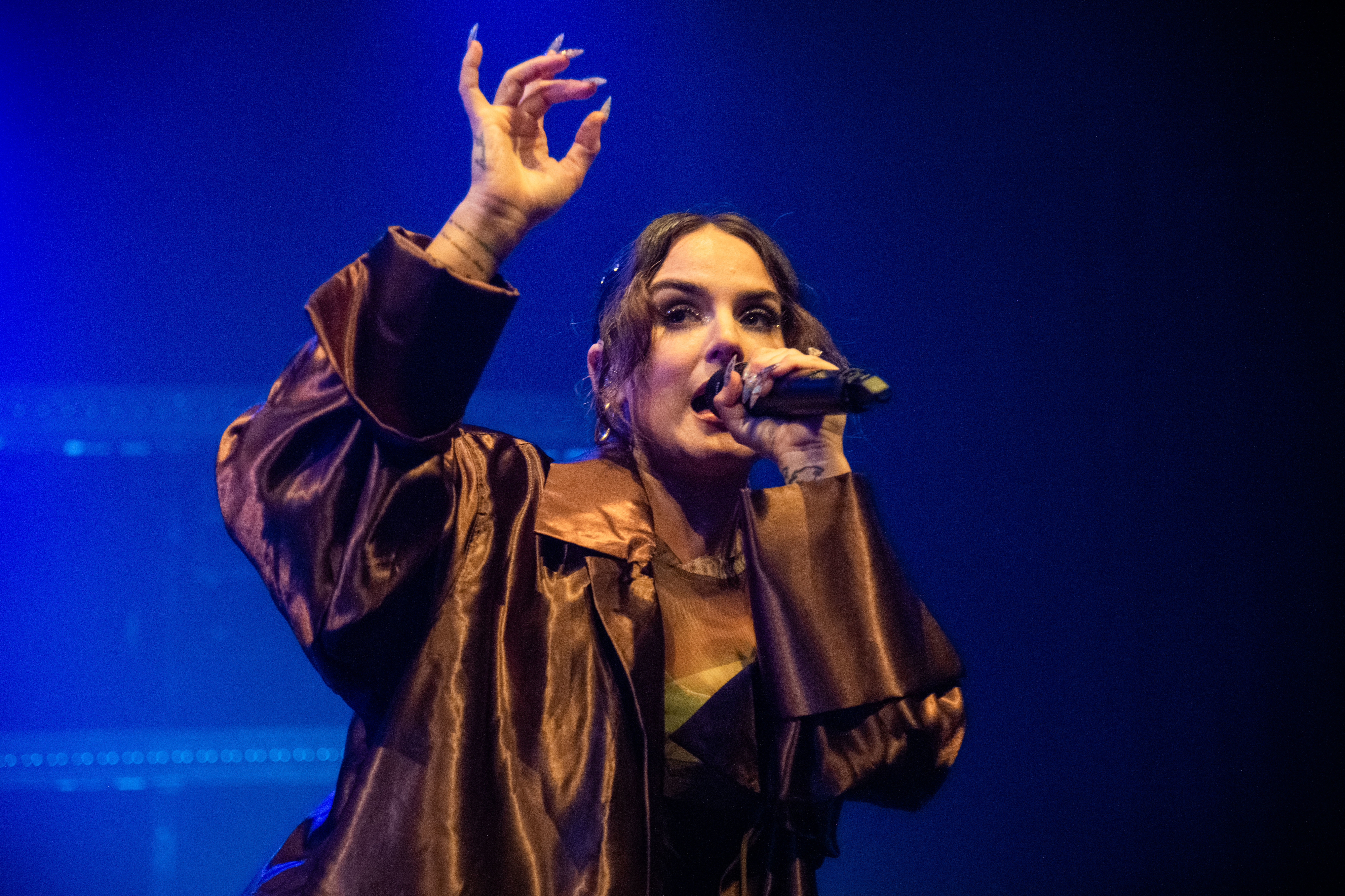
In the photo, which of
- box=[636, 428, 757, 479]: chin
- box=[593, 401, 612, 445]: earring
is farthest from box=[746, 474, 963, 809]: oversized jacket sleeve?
box=[593, 401, 612, 445]: earring

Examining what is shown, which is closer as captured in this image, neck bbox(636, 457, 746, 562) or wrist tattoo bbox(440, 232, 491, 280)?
wrist tattoo bbox(440, 232, 491, 280)

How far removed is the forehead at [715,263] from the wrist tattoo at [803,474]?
343 mm

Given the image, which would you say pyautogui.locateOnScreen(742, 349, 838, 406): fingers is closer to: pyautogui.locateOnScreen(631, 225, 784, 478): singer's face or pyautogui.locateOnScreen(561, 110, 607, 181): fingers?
pyautogui.locateOnScreen(631, 225, 784, 478): singer's face

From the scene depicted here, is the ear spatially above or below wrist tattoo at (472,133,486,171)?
below

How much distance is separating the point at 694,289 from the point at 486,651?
0.56 metres

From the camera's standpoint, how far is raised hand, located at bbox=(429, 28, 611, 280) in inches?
37.5

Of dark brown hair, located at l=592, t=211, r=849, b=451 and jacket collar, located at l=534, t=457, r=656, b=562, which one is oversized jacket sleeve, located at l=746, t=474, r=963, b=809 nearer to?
jacket collar, located at l=534, t=457, r=656, b=562

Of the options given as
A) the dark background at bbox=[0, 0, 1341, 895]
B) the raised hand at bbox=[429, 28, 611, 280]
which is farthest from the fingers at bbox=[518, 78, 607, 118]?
the dark background at bbox=[0, 0, 1341, 895]

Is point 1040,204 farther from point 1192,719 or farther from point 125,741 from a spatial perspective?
point 125,741

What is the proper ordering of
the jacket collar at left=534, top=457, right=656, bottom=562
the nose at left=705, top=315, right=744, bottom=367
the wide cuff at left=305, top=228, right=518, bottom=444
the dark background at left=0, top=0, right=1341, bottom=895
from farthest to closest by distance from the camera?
1. the dark background at left=0, top=0, right=1341, bottom=895
2. the nose at left=705, top=315, right=744, bottom=367
3. the jacket collar at left=534, top=457, right=656, bottom=562
4. the wide cuff at left=305, top=228, right=518, bottom=444

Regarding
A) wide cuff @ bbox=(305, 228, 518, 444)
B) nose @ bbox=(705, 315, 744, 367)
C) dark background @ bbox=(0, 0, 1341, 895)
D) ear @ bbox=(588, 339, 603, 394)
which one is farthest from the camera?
dark background @ bbox=(0, 0, 1341, 895)

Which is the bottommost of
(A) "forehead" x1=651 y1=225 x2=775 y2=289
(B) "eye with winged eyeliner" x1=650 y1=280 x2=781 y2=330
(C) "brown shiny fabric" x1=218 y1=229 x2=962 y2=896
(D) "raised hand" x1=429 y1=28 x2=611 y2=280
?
(C) "brown shiny fabric" x1=218 y1=229 x2=962 y2=896

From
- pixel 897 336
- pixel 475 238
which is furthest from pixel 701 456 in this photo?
pixel 897 336

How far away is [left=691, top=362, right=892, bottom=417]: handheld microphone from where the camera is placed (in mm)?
926
